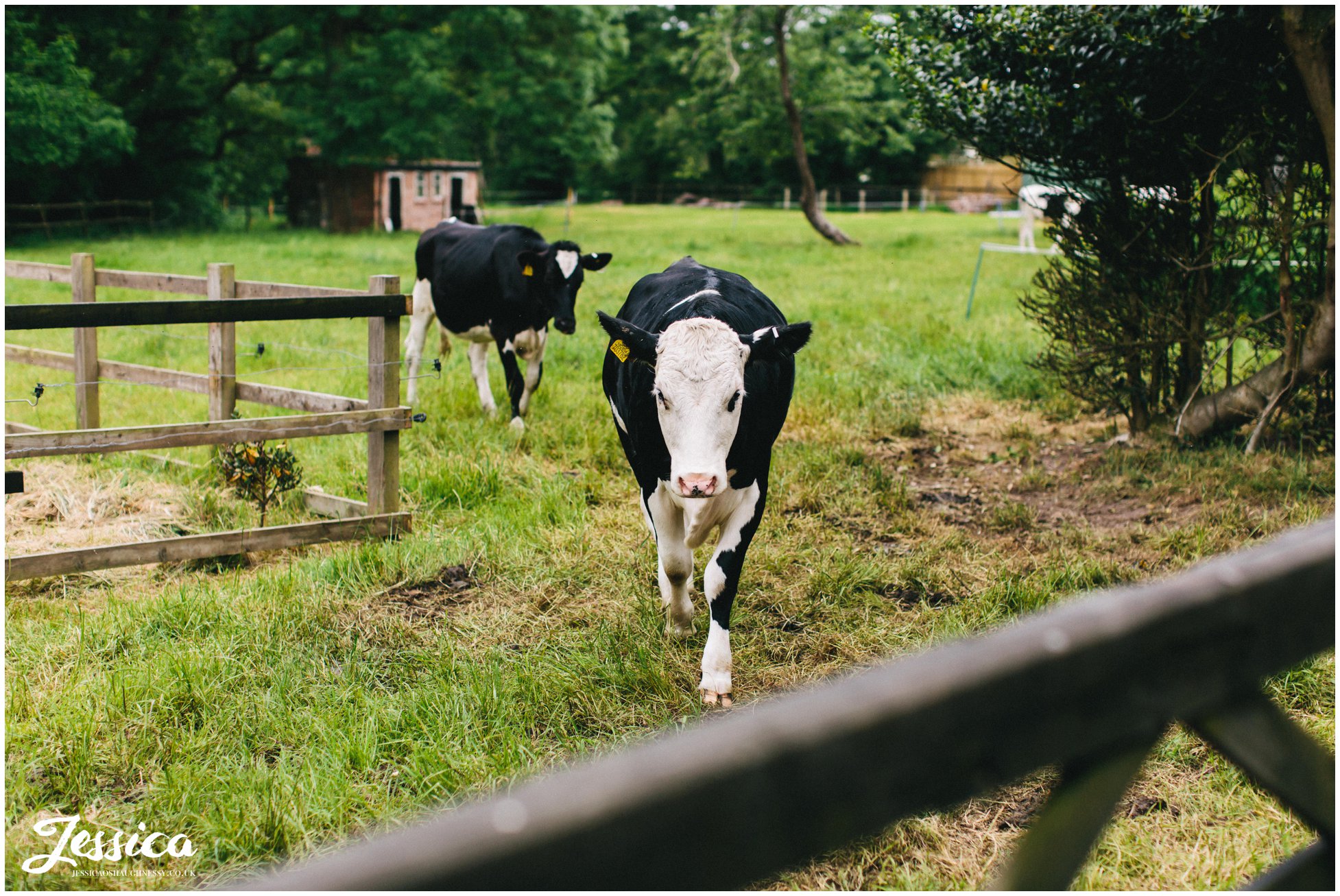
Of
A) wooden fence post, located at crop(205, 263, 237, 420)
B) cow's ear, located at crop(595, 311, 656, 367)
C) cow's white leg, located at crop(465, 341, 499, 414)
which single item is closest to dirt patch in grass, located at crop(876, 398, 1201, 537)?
cow's ear, located at crop(595, 311, 656, 367)

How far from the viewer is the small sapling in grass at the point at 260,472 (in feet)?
18.6

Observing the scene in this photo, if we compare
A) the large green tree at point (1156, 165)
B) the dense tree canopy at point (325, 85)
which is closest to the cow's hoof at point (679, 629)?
the large green tree at point (1156, 165)

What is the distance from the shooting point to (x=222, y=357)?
22.3ft

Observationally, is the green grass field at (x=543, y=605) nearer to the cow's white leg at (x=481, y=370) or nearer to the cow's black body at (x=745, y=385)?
the cow's white leg at (x=481, y=370)

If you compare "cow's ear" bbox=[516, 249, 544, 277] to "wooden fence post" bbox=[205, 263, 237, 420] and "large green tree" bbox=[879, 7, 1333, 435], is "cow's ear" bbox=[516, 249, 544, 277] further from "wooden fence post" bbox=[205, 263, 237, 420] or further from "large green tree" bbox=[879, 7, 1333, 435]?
"large green tree" bbox=[879, 7, 1333, 435]

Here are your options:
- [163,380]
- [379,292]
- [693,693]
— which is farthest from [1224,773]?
[163,380]

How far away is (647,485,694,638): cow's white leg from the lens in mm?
4391

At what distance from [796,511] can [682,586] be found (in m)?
1.74

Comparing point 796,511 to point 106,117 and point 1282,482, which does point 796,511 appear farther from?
point 106,117

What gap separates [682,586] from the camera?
4.43m

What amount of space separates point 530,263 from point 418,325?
2038 millimetres

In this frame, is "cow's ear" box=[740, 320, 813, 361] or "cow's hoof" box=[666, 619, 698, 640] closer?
"cow's ear" box=[740, 320, 813, 361]

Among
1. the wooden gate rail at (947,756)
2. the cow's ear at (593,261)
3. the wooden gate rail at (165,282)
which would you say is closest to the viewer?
the wooden gate rail at (947,756)

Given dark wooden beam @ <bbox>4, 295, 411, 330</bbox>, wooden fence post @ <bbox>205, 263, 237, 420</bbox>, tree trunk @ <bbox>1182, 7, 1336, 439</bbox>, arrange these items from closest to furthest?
1. dark wooden beam @ <bbox>4, 295, 411, 330</bbox>
2. tree trunk @ <bbox>1182, 7, 1336, 439</bbox>
3. wooden fence post @ <bbox>205, 263, 237, 420</bbox>
